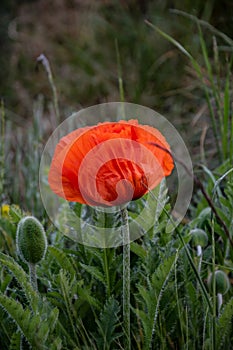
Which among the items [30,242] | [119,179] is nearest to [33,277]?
[30,242]

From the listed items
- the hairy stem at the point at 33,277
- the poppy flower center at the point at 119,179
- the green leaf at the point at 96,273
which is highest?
the poppy flower center at the point at 119,179

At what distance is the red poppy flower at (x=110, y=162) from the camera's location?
0.69 m

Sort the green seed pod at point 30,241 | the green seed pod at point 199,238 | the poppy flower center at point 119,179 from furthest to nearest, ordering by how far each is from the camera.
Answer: the green seed pod at point 199,238
the green seed pod at point 30,241
the poppy flower center at point 119,179

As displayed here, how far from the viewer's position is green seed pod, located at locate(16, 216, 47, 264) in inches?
31.7

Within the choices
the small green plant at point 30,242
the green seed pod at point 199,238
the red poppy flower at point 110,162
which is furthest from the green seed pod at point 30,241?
the green seed pod at point 199,238

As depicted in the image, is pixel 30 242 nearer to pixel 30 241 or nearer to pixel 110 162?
pixel 30 241

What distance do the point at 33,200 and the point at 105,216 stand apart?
1.74 ft

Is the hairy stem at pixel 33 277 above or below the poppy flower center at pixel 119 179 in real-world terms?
below

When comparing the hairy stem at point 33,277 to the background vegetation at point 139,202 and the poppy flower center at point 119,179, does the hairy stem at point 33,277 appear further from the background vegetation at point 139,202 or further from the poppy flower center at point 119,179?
the poppy flower center at point 119,179

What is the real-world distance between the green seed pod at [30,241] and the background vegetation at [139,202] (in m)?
0.03

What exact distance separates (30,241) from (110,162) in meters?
0.19

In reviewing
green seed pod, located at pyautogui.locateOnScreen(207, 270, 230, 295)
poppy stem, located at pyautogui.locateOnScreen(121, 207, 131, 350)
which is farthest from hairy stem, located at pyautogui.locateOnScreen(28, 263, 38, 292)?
green seed pod, located at pyautogui.locateOnScreen(207, 270, 230, 295)

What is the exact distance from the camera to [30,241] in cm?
81

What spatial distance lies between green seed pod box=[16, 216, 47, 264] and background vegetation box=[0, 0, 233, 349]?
0.03 meters
